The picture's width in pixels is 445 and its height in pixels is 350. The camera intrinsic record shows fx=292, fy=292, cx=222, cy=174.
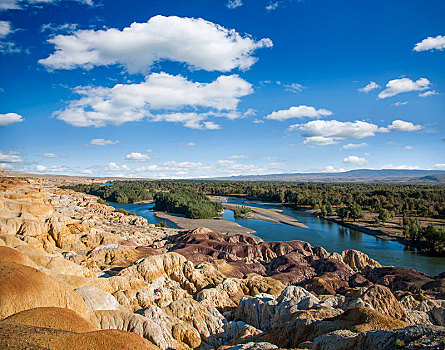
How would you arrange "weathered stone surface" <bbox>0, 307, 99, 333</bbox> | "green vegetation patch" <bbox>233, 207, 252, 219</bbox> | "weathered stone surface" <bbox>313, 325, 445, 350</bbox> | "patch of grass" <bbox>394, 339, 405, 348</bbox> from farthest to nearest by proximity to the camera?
"green vegetation patch" <bbox>233, 207, 252, 219</bbox> → "weathered stone surface" <bbox>0, 307, 99, 333</bbox> → "patch of grass" <bbox>394, 339, 405, 348</bbox> → "weathered stone surface" <bbox>313, 325, 445, 350</bbox>

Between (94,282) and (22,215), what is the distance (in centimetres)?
2527

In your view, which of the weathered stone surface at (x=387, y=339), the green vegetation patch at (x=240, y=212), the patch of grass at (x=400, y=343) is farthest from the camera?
the green vegetation patch at (x=240, y=212)

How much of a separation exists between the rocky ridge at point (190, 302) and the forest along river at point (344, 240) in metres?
→ 15.5

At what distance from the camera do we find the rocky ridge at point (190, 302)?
11.1m

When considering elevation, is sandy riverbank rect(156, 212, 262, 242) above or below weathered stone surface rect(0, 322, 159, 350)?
below

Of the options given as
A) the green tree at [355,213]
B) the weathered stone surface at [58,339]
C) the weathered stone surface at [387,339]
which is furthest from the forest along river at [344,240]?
the weathered stone surface at [58,339]

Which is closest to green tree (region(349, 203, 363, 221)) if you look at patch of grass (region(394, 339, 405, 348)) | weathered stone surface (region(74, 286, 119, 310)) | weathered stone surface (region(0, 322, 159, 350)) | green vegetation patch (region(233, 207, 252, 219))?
green vegetation patch (region(233, 207, 252, 219))

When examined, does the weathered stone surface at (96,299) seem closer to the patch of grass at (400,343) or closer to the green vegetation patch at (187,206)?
the patch of grass at (400,343)

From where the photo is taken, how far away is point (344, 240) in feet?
237

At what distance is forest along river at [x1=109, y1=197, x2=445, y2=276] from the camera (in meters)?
55.0

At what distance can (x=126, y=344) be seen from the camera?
10.7 m

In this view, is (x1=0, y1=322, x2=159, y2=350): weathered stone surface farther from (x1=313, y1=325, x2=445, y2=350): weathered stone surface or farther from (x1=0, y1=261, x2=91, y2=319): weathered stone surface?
(x1=313, y1=325, x2=445, y2=350): weathered stone surface

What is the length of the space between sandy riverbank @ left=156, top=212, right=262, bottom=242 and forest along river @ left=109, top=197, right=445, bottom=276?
111 inches

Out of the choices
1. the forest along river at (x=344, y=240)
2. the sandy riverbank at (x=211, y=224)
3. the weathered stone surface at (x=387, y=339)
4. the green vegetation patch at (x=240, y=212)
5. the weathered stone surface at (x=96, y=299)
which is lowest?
the forest along river at (x=344, y=240)
